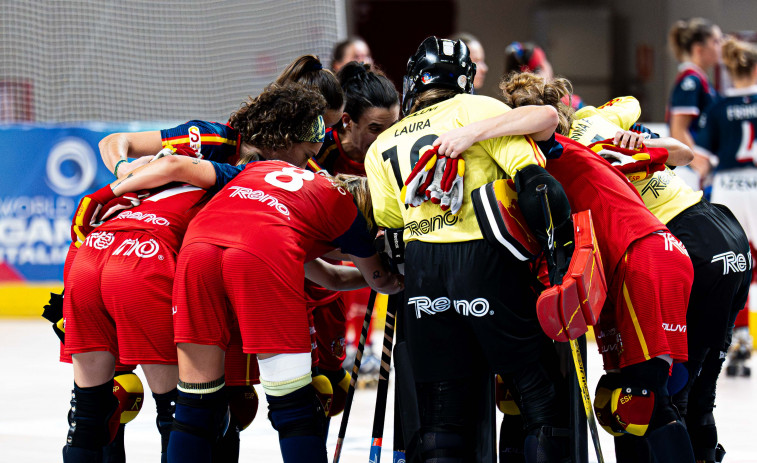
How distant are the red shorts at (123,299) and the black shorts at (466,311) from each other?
81 cm

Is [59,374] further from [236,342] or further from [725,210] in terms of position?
[725,210]

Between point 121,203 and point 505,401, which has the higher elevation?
point 121,203

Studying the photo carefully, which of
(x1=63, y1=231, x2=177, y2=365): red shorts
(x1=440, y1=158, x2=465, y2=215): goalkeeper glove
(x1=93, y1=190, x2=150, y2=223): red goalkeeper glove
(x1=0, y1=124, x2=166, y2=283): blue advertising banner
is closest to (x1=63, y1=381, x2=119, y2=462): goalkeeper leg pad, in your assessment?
(x1=63, y1=231, x2=177, y2=365): red shorts

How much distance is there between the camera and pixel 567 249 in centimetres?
273

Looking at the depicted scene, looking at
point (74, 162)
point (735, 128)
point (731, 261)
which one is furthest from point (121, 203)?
point (74, 162)

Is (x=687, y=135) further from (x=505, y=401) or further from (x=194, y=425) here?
(x=194, y=425)

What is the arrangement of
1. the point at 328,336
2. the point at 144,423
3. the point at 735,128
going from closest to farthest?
the point at 328,336, the point at 144,423, the point at 735,128

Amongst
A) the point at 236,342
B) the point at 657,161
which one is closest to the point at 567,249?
the point at 657,161

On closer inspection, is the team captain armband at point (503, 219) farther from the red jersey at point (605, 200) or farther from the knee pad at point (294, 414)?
the knee pad at point (294, 414)

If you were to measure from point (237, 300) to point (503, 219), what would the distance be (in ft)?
2.75

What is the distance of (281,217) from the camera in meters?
2.92

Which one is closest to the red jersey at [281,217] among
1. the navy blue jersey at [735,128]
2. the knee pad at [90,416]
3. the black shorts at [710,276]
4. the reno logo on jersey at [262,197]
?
the reno logo on jersey at [262,197]

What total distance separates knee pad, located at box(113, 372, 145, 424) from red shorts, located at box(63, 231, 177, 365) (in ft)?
0.87

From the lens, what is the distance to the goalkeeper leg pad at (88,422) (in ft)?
10.1
